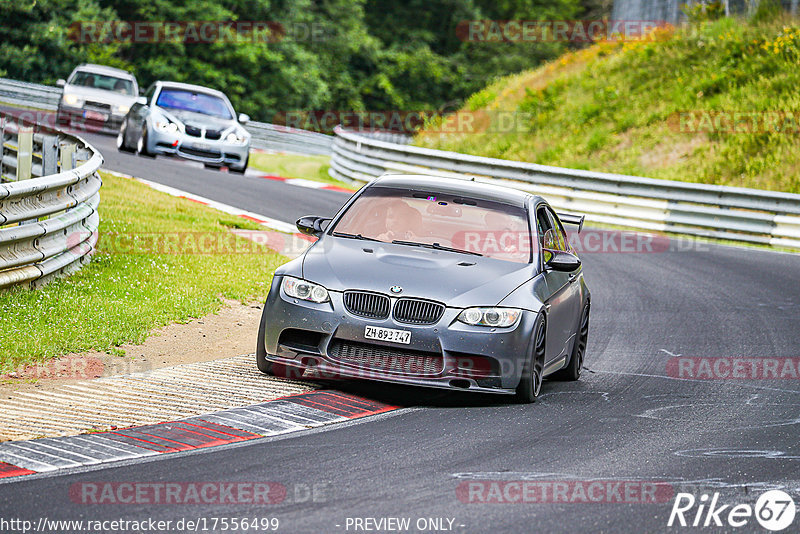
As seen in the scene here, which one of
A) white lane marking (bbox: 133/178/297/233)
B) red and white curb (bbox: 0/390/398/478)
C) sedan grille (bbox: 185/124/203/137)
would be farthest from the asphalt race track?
sedan grille (bbox: 185/124/203/137)

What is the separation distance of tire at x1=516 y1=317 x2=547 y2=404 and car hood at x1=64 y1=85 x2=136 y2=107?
24.1 meters

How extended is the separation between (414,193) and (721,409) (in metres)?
2.85

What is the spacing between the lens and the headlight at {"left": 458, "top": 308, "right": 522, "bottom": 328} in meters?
7.79

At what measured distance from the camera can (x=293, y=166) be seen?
32.9m

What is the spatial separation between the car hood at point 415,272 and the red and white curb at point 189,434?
30.9 inches

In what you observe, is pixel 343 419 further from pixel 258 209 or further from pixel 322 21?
pixel 322 21

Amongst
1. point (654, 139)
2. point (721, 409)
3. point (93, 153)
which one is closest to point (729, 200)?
point (654, 139)

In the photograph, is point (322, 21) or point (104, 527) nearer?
point (104, 527)

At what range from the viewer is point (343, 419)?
7266mm

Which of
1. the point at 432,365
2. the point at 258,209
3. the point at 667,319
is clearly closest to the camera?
the point at 432,365

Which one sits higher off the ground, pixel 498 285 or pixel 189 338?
pixel 498 285

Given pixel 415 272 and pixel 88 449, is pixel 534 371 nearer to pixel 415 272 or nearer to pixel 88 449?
pixel 415 272

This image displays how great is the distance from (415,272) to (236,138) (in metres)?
16.1

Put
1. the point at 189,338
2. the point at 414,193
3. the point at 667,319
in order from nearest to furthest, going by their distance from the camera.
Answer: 1. the point at 414,193
2. the point at 189,338
3. the point at 667,319
